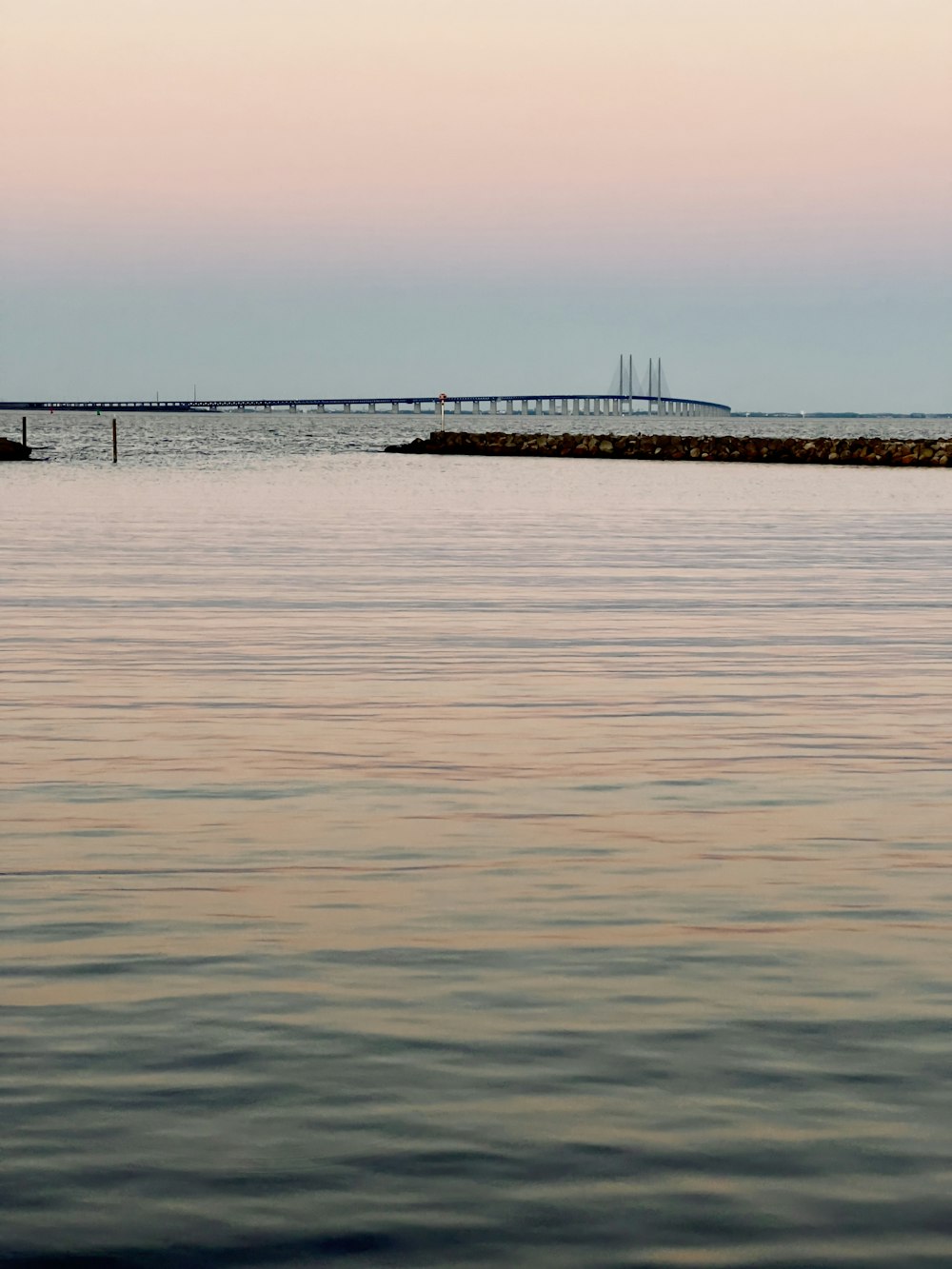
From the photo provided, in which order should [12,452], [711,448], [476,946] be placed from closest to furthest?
[476,946] < [12,452] < [711,448]

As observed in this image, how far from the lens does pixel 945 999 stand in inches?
331

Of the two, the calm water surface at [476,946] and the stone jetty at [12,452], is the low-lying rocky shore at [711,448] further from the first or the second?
the calm water surface at [476,946]

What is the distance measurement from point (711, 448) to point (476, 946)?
121 meters

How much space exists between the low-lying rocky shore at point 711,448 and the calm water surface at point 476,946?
308 feet

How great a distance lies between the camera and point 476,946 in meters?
9.32

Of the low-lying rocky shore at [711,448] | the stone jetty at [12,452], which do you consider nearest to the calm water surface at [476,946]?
the stone jetty at [12,452]

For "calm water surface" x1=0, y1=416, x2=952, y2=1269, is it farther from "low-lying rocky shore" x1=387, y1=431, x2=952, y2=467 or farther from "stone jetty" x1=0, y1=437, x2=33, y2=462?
"low-lying rocky shore" x1=387, y1=431, x2=952, y2=467

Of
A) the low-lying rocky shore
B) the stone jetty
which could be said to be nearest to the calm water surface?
the stone jetty

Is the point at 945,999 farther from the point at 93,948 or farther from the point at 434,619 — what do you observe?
the point at 434,619

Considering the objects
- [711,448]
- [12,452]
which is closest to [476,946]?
[12,452]

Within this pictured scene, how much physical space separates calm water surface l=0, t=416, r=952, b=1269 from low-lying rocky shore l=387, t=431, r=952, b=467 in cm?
9377

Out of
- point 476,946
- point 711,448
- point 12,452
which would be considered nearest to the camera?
point 476,946

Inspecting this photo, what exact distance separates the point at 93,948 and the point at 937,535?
38656 millimetres

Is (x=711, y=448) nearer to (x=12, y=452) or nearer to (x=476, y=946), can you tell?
(x=12, y=452)
